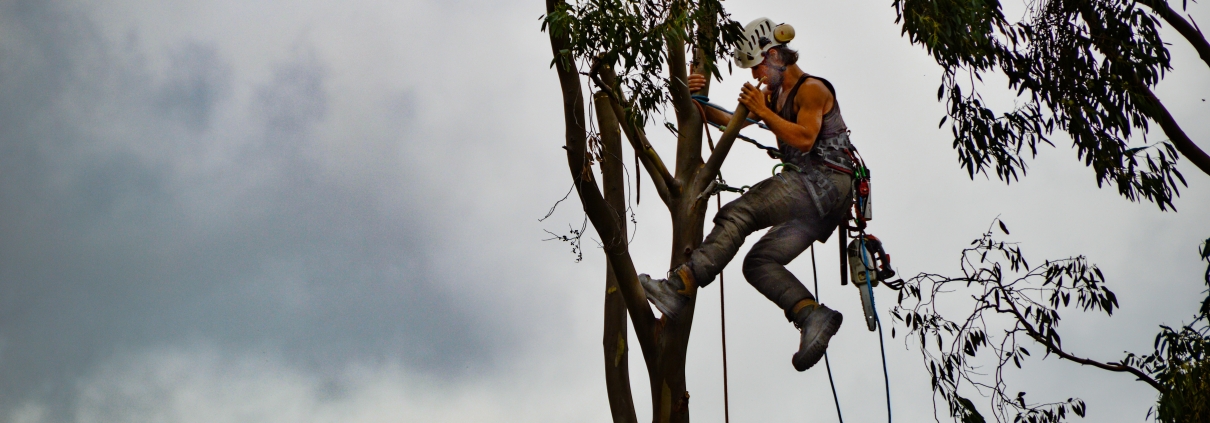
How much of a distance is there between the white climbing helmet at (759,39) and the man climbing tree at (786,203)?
0.06 m

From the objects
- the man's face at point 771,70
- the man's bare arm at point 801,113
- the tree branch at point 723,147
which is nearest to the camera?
the man's bare arm at point 801,113

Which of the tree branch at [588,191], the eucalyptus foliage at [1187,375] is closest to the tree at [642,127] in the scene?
the tree branch at [588,191]

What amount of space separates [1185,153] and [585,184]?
5.29 meters

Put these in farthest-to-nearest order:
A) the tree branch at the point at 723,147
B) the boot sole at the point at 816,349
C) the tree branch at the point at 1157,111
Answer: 1. the tree branch at the point at 1157,111
2. the tree branch at the point at 723,147
3. the boot sole at the point at 816,349

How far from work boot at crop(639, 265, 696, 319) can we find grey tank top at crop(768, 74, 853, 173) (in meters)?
0.74

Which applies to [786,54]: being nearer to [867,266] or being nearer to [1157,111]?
[867,266]

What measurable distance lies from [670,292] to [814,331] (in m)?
0.70

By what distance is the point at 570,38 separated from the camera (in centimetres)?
545

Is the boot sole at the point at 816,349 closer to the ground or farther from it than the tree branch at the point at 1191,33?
closer to the ground

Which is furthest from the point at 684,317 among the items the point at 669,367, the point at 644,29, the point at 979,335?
the point at 979,335

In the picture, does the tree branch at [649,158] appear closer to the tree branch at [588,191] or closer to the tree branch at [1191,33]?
the tree branch at [588,191]

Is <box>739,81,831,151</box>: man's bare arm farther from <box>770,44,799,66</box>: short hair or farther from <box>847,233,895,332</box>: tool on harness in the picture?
<box>847,233,895,332</box>: tool on harness

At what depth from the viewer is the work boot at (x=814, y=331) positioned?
Answer: 17.3 ft

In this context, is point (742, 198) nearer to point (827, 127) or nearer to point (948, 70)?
point (827, 127)
